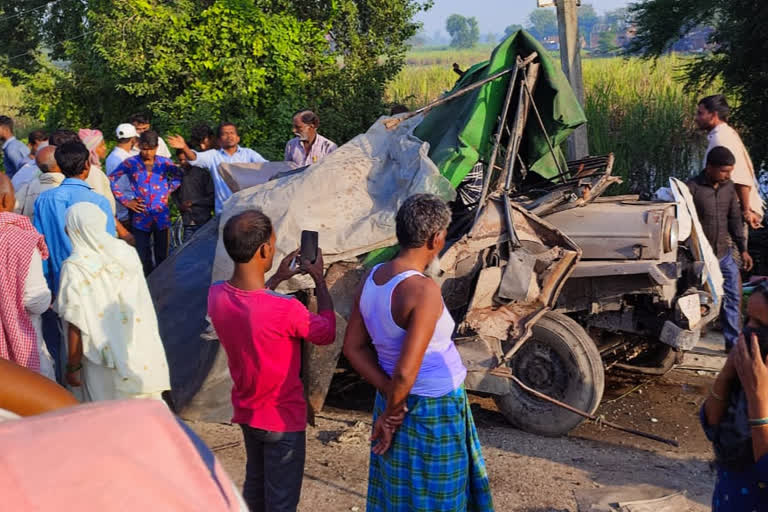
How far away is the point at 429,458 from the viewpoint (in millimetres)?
3289

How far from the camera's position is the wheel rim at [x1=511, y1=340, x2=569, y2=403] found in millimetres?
5762

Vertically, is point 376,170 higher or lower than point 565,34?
lower

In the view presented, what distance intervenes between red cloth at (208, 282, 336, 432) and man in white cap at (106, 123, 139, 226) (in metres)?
4.76

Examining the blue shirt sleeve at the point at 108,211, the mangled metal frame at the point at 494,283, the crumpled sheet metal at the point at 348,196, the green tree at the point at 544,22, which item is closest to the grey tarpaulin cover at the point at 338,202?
the crumpled sheet metal at the point at 348,196

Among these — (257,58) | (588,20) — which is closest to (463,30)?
(588,20)

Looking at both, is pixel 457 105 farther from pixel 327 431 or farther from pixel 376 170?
pixel 327 431

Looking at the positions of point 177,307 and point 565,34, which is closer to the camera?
point 177,307

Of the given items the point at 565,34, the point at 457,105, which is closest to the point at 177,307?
the point at 457,105

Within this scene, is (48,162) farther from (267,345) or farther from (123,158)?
(267,345)

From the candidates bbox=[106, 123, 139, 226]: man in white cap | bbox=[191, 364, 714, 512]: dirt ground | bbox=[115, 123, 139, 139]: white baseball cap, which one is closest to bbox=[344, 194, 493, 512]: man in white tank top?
bbox=[191, 364, 714, 512]: dirt ground

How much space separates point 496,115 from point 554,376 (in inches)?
79.0

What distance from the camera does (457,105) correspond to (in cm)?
680

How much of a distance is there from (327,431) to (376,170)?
193 cm

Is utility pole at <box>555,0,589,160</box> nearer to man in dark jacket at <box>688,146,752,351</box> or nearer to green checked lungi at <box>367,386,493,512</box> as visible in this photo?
man in dark jacket at <box>688,146,752,351</box>
